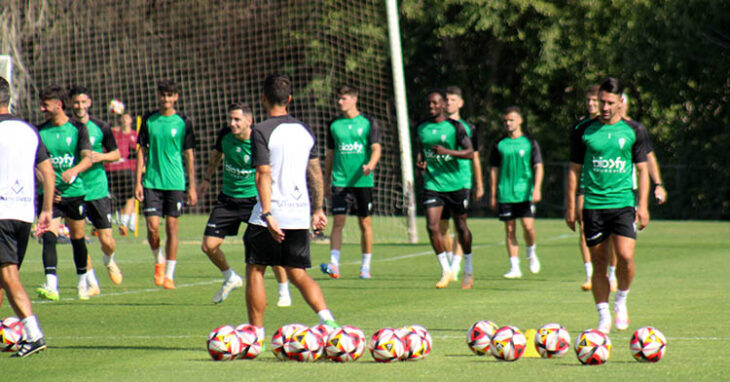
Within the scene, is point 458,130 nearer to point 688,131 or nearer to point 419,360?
point 419,360

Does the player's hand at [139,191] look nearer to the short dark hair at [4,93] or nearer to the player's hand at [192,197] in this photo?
the player's hand at [192,197]

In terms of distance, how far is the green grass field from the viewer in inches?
322

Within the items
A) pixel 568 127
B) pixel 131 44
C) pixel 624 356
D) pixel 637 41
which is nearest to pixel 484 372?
pixel 624 356

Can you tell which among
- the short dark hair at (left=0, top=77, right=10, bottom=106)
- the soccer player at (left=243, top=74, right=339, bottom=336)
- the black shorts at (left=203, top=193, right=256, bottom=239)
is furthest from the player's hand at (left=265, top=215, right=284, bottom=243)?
the black shorts at (left=203, top=193, right=256, bottom=239)

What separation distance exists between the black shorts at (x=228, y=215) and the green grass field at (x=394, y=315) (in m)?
0.79

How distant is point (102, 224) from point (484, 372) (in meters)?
6.99

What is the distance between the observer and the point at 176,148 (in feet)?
47.6

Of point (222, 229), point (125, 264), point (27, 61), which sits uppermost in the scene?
point (27, 61)

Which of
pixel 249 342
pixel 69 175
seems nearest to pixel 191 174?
pixel 69 175

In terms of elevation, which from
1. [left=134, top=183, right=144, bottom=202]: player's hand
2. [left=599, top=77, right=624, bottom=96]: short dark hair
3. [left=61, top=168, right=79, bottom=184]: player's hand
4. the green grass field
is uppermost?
[left=599, top=77, right=624, bottom=96]: short dark hair

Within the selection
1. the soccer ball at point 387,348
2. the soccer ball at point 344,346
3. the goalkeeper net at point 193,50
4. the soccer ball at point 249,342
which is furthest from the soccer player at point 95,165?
the goalkeeper net at point 193,50

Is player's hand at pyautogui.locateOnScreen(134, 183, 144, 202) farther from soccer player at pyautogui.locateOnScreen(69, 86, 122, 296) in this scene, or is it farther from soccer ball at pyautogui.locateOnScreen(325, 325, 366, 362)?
soccer ball at pyautogui.locateOnScreen(325, 325, 366, 362)

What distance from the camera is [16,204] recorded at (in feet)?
29.2

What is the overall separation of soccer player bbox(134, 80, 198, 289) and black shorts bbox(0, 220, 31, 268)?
5303 millimetres
